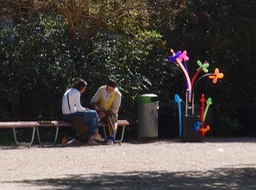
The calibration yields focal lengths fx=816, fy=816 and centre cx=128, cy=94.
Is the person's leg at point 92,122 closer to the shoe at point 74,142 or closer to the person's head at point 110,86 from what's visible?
the shoe at point 74,142

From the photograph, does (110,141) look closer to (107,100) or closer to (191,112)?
(107,100)

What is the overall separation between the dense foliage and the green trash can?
0.54 m

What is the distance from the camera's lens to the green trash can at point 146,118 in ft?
62.0

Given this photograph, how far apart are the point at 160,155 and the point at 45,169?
307 cm

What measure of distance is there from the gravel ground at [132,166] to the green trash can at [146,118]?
0.94 meters

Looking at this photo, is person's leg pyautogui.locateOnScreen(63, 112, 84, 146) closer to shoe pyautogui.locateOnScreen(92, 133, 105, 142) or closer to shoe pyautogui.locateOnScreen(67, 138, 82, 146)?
shoe pyautogui.locateOnScreen(67, 138, 82, 146)

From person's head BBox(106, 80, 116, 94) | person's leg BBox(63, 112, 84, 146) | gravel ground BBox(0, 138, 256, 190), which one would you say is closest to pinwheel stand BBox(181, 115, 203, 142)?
gravel ground BBox(0, 138, 256, 190)

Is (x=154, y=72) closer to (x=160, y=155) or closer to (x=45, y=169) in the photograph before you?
(x=160, y=155)

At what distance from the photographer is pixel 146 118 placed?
1897cm

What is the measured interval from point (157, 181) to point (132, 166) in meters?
1.95

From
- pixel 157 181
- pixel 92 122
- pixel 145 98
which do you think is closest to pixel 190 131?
pixel 145 98

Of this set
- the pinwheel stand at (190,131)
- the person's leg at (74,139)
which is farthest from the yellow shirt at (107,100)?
the pinwheel stand at (190,131)

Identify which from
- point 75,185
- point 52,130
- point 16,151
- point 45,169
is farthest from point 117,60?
point 75,185

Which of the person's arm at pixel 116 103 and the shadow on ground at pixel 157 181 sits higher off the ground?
the person's arm at pixel 116 103
